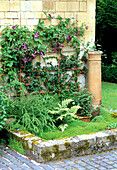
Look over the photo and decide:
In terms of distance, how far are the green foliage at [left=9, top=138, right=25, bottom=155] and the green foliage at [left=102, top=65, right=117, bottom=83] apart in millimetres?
12116

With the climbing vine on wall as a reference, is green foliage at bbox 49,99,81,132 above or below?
below

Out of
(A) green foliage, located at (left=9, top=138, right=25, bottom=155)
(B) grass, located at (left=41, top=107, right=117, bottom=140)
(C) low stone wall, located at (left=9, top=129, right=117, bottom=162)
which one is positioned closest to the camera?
(C) low stone wall, located at (left=9, top=129, right=117, bottom=162)

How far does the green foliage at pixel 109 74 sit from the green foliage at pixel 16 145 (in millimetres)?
12116

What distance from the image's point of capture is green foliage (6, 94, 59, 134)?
568 cm

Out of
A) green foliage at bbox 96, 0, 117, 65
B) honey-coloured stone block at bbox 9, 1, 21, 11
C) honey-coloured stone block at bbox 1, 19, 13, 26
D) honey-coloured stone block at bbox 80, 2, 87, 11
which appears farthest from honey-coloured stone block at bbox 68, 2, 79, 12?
green foliage at bbox 96, 0, 117, 65

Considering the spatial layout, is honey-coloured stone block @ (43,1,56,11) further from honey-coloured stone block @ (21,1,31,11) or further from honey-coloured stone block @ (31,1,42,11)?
honey-coloured stone block @ (21,1,31,11)

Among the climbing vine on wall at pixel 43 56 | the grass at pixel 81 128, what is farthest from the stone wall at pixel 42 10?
the grass at pixel 81 128

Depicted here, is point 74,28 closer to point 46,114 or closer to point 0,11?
point 0,11

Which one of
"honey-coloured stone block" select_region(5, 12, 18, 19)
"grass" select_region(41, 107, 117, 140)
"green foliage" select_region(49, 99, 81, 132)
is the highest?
"honey-coloured stone block" select_region(5, 12, 18, 19)

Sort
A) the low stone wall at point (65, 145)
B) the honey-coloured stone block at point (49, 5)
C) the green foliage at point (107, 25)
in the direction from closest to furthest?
the low stone wall at point (65, 145), the honey-coloured stone block at point (49, 5), the green foliage at point (107, 25)

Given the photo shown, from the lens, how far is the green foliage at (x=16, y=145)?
5.15 meters

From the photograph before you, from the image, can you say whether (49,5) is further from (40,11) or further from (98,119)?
(98,119)

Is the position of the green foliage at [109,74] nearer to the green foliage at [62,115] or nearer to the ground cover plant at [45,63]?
the ground cover plant at [45,63]

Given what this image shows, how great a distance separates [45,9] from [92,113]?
109 inches
